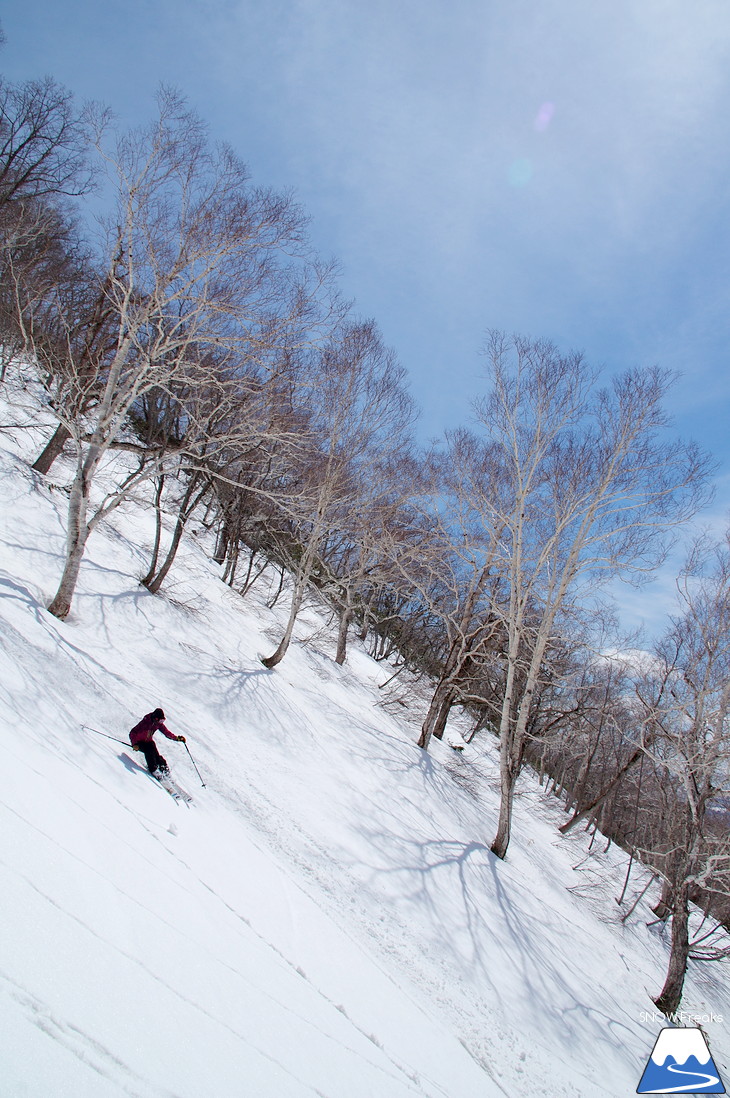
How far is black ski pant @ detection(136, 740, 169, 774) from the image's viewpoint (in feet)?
19.4

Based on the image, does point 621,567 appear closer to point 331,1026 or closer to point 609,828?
point 331,1026

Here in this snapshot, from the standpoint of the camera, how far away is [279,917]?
492cm

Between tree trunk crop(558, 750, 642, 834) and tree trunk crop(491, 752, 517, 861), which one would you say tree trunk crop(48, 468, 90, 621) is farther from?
tree trunk crop(558, 750, 642, 834)

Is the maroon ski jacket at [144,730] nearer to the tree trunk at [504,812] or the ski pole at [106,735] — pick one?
the ski pole at [106,735]

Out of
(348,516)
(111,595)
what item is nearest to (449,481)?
(348,516)

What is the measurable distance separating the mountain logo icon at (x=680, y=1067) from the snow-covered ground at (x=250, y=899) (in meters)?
0.32

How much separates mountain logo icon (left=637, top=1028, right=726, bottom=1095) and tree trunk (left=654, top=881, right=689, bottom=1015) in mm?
392

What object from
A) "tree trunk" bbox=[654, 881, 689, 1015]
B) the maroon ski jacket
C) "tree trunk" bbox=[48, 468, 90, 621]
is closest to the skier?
the maroon ski jacket

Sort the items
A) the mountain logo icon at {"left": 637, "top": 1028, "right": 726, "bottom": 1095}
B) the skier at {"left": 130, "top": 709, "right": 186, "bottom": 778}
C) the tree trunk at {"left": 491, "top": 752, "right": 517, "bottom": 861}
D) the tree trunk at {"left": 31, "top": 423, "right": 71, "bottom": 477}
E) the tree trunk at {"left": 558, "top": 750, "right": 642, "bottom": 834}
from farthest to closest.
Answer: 1. the tree trunk at {"left": 558, "top": 750, "right": 642, "bottom": 834}
2. the tree trunk at {"left": 31, "top": 423, "right": 71, "bottom": 477}
3. the tree trunk at {"left": 491, "top": 752, "right": 517, "bottom": 861}
4. the mountain logo icon at {"left": 637, "top": 1028, "right": 726, "bottom": 1095}
5. the skier at {"left": 130, "top": 709, "right": 186, "bottom": 778}

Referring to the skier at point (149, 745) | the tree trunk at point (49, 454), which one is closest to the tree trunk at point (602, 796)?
the skier at point (149, 745)

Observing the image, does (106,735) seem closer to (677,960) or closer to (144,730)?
(144,730)

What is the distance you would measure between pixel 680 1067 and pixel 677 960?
1.50m

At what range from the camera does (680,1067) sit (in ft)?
27.0

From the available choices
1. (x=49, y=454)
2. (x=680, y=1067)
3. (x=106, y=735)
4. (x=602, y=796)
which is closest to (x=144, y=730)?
(x=106, y=735)
